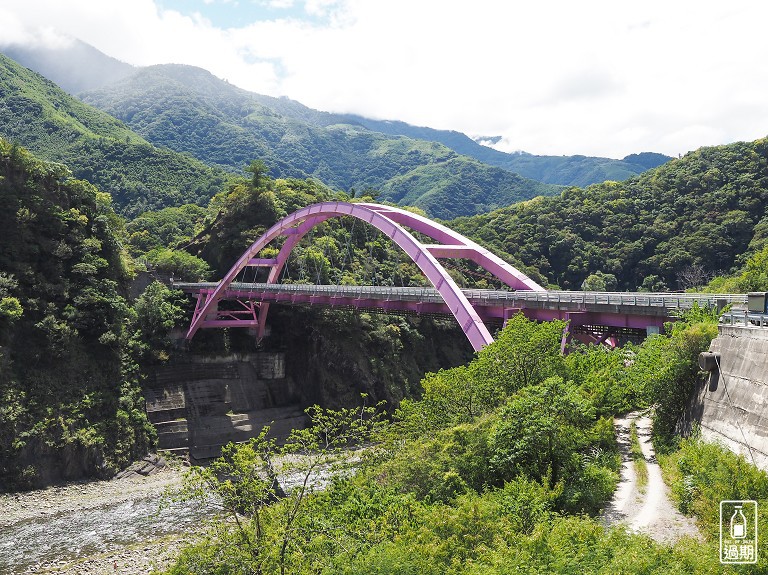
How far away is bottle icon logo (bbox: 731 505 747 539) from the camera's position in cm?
897

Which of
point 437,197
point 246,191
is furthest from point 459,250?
point 437,197

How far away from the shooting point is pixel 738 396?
12.8 m

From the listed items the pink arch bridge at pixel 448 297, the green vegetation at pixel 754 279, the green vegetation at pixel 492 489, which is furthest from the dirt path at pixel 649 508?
the green vegetation at pixel 754 279

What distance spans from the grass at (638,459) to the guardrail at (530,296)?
14.1 feet

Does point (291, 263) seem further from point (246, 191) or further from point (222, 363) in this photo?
point (222, 363)

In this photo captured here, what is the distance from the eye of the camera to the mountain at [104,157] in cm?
8144

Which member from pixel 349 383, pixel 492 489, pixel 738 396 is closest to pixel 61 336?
pixel 349 383

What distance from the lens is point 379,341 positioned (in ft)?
154

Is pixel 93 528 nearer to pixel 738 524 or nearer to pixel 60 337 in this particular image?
pixel 60 337

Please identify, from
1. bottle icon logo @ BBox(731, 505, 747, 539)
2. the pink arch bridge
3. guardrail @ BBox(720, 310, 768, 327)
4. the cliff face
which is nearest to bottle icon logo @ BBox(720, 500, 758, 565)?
bottle icon logo @ BBox(731, 505, 747, 539)

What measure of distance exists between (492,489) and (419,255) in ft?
55.8

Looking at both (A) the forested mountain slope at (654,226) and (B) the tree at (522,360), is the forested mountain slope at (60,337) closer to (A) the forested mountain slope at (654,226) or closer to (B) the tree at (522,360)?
(B) the tree at (522,360)

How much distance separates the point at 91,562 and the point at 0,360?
13667 mm

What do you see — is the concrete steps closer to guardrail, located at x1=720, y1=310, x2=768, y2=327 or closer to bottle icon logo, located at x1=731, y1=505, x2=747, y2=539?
guardrail, located at x1=720, y1=310, x2=768, y2=327
